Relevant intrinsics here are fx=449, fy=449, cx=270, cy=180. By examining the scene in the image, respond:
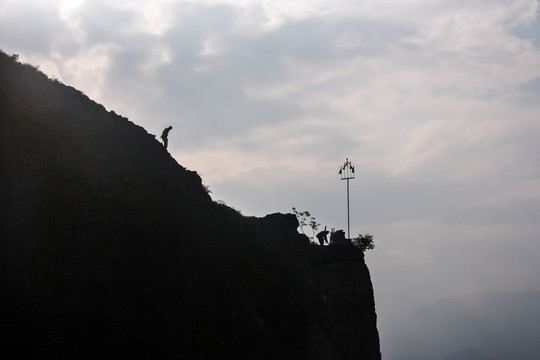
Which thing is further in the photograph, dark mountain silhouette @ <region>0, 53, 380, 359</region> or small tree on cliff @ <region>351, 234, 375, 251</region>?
small tree on cliff @ <region>351, 234, 375, 251</region>

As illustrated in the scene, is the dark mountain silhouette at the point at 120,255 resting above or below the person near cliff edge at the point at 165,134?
below

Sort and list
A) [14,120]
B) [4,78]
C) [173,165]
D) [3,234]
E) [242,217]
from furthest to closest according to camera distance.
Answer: [242,217]
[173,165]
[4,78]
[14,120]
[3,234]

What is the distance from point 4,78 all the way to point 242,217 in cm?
2444

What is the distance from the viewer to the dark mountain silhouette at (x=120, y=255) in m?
22.6

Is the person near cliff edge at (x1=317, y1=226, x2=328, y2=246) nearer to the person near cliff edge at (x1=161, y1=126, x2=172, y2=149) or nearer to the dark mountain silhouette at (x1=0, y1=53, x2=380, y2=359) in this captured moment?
the dark mountain silhouette at (x1=0, y1=53, x2=380, y2=359)

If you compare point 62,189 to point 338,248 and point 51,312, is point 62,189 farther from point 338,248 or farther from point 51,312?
point 338,248

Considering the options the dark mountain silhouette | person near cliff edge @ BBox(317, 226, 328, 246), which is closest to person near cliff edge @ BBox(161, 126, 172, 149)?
the dark mountain silhouette

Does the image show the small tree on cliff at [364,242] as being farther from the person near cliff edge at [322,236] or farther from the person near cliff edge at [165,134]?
the person near cliff edge at [165,134]

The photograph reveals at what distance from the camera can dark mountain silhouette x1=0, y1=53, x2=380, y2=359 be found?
22.6 meters

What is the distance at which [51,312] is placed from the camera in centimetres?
2186

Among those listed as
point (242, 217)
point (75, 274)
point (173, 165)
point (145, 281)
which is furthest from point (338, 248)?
point (75, 274)

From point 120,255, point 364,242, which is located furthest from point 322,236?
point 120,255

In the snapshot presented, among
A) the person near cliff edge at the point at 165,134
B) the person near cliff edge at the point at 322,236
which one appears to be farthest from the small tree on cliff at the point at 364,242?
the person near cliff edge at the point at 165,134

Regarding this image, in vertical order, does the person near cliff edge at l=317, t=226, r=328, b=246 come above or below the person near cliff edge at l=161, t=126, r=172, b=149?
below
